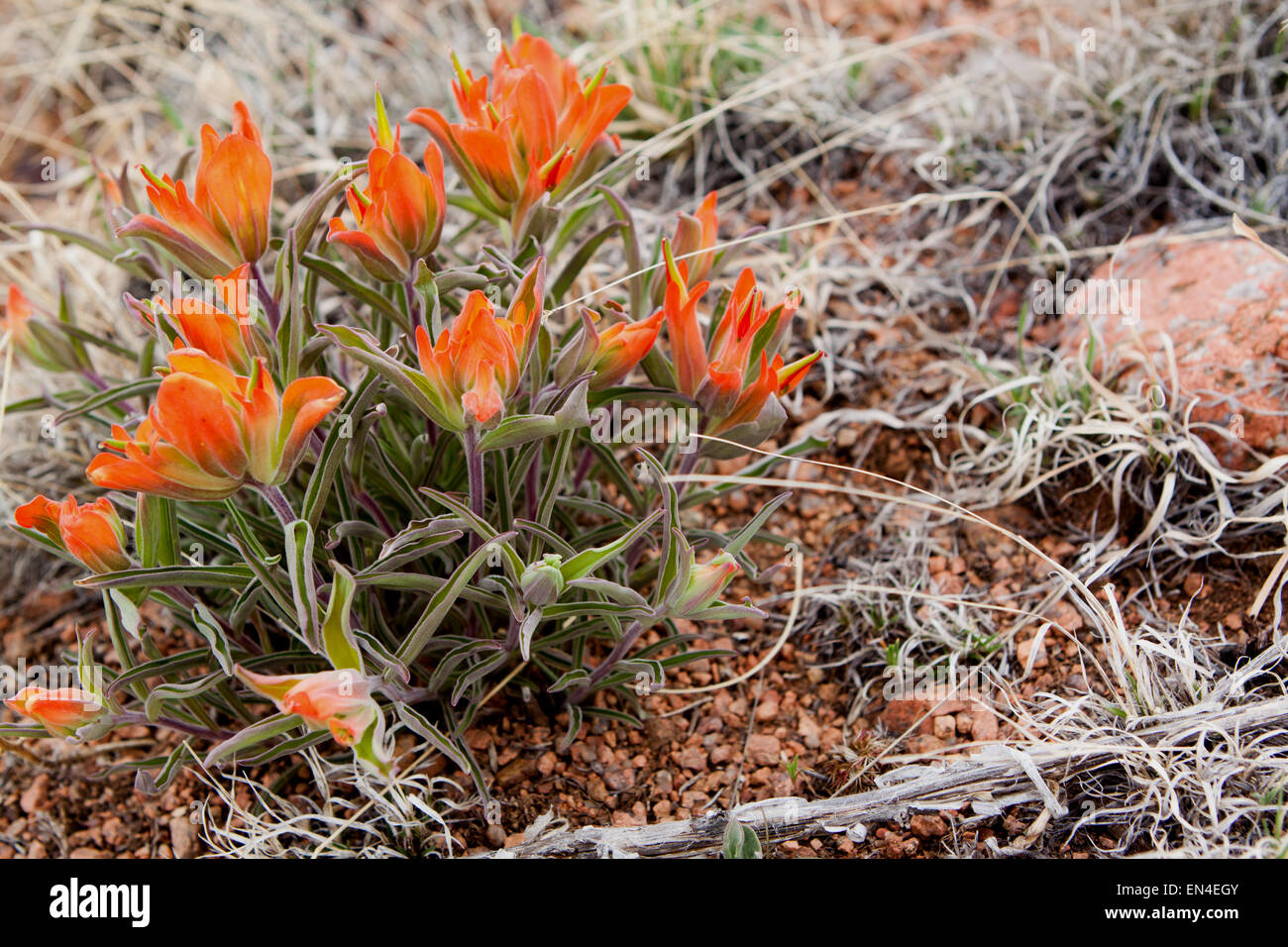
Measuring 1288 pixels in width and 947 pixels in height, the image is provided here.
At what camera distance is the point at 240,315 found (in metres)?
1.56

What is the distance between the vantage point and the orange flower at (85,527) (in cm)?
155

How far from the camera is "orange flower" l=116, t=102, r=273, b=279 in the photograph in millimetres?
1546

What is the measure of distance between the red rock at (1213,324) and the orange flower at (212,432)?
5.33 ft

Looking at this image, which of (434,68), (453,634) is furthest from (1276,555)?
(434,68)

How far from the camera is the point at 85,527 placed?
5.11ft

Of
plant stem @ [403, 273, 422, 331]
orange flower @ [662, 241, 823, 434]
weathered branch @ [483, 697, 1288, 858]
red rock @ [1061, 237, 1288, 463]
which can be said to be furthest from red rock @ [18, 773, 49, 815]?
red rock @ [1061, 237, 1288, 463]

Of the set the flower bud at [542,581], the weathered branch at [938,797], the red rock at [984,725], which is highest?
the flower bud at [542,581]

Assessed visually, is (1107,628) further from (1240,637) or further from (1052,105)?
(1052,105)

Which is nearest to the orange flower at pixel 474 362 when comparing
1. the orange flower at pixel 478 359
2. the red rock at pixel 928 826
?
the orange flower at pixel 478 359

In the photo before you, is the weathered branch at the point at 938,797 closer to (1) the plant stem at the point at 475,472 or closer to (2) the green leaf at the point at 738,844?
(2) the green leaf at the point at 738,844

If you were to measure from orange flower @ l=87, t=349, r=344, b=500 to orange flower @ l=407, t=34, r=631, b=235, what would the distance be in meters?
0.48

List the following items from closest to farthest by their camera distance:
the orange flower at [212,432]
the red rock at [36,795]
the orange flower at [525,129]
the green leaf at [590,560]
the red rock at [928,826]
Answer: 1. the orange flower at [212,432]
2. the green leaf at [590,560]
3. the orange flower at [525,129]
4. the red rock at [928,826]
5. the red rock at [36,795]

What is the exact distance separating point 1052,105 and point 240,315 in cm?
217

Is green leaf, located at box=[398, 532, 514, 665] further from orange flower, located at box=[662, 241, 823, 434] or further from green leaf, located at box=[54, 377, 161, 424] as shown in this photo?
green leaf, located at box=[54, 377, 161, 424]
